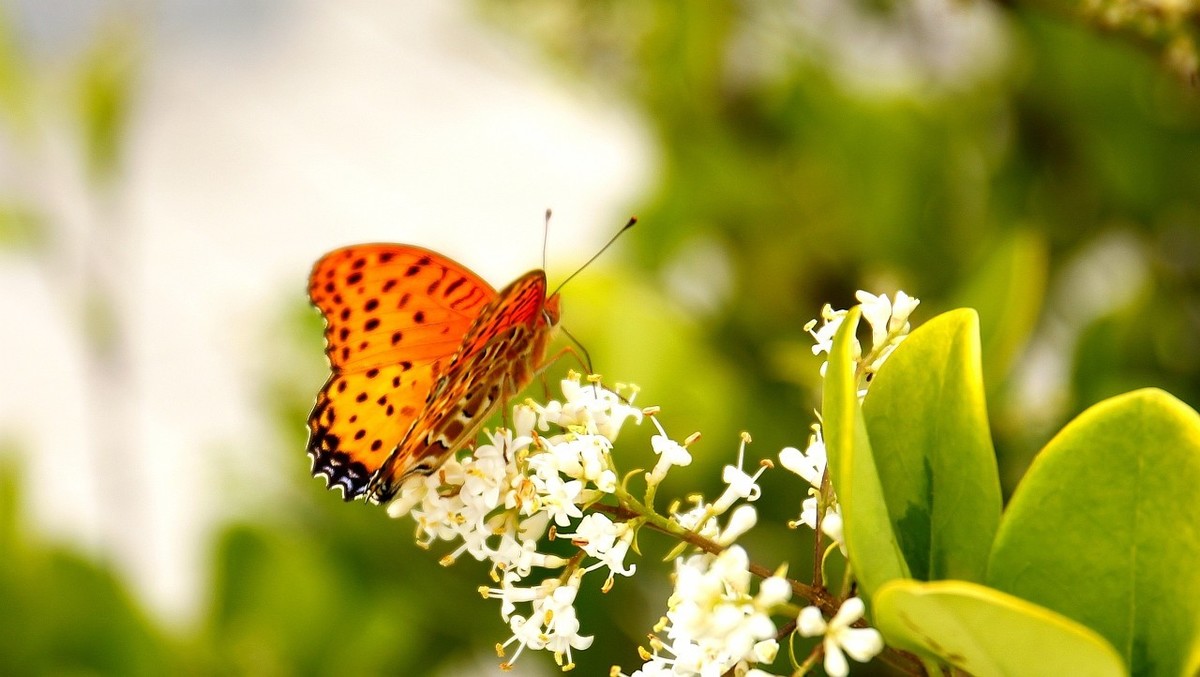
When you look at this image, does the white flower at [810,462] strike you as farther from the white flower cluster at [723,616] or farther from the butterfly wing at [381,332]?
the butterfly wing at [381,332]

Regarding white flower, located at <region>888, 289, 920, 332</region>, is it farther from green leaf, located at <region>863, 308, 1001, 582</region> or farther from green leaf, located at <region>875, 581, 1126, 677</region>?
green leaf, located at <region>875, 581, 1126, 677</region>

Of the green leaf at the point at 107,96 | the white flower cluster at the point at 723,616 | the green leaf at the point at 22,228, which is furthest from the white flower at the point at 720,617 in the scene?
the green leaf at the point at 22,228

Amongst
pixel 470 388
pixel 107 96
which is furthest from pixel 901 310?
pixel 107 96

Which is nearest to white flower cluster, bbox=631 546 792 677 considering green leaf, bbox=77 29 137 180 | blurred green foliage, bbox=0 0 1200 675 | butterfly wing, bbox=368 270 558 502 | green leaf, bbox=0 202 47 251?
butterfly wing, bbox=368 270 558 502

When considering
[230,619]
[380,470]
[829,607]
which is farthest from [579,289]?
[829,607]

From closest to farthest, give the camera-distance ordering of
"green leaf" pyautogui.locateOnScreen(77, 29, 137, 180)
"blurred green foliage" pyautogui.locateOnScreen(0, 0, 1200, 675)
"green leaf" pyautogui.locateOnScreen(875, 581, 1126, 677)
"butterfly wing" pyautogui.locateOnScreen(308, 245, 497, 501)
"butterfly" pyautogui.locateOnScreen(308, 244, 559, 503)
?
"green leaf" pyautogui.locateOnScreen(875, 581, 1126, 677)
"butterfly" pyautogui.locateOnScreen(308, 244, 559, 503)
"butterfly wing" pyautogui.locateOnScreen(308, 245, 497, 501)
"blurred green foliage" pyautogui.locateOnScreen(0, 0, 1200, 675)
"green leaf" pyautogui.locateOnScreen(77, 29, 137, 180)

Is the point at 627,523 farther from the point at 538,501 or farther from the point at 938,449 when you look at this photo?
the point at 938,449
